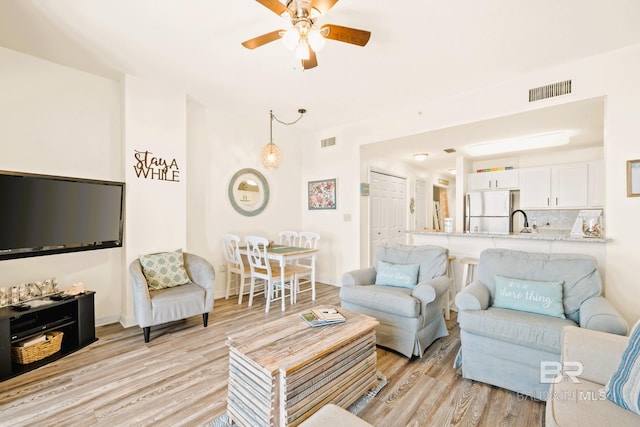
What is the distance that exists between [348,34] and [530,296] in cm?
233

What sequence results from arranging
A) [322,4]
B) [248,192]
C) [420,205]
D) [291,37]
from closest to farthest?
[322,4] < [291,37] < [248,192] < [420,205]

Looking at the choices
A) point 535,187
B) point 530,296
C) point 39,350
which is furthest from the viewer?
point 535,187

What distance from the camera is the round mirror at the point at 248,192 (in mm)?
4387

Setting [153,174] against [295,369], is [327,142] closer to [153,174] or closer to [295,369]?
[153,174]

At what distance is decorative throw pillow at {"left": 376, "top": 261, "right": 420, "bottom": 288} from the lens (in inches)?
110

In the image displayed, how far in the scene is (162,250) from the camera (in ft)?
11.0

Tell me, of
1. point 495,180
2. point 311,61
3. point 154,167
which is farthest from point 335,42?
point 495,180

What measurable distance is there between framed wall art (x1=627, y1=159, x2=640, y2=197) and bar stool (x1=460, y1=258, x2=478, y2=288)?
1.41m

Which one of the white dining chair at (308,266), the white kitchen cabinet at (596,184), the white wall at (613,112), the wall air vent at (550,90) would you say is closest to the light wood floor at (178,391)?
the white dining chair at (308,266)

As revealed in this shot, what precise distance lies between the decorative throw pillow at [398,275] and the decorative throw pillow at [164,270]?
2.18 metres

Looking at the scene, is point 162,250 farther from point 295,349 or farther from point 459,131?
point 459,131

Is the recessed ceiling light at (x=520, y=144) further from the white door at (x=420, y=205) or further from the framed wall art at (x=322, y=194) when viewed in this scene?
the framed wall art at (x=322, y=194)

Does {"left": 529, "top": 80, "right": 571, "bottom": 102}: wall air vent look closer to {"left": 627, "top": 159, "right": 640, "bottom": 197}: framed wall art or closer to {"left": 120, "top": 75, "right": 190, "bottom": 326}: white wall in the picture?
{"left": 627, "top": 159, "right": 640, "bottom": 197}: framed wall art

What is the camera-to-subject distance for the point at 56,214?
252cm
